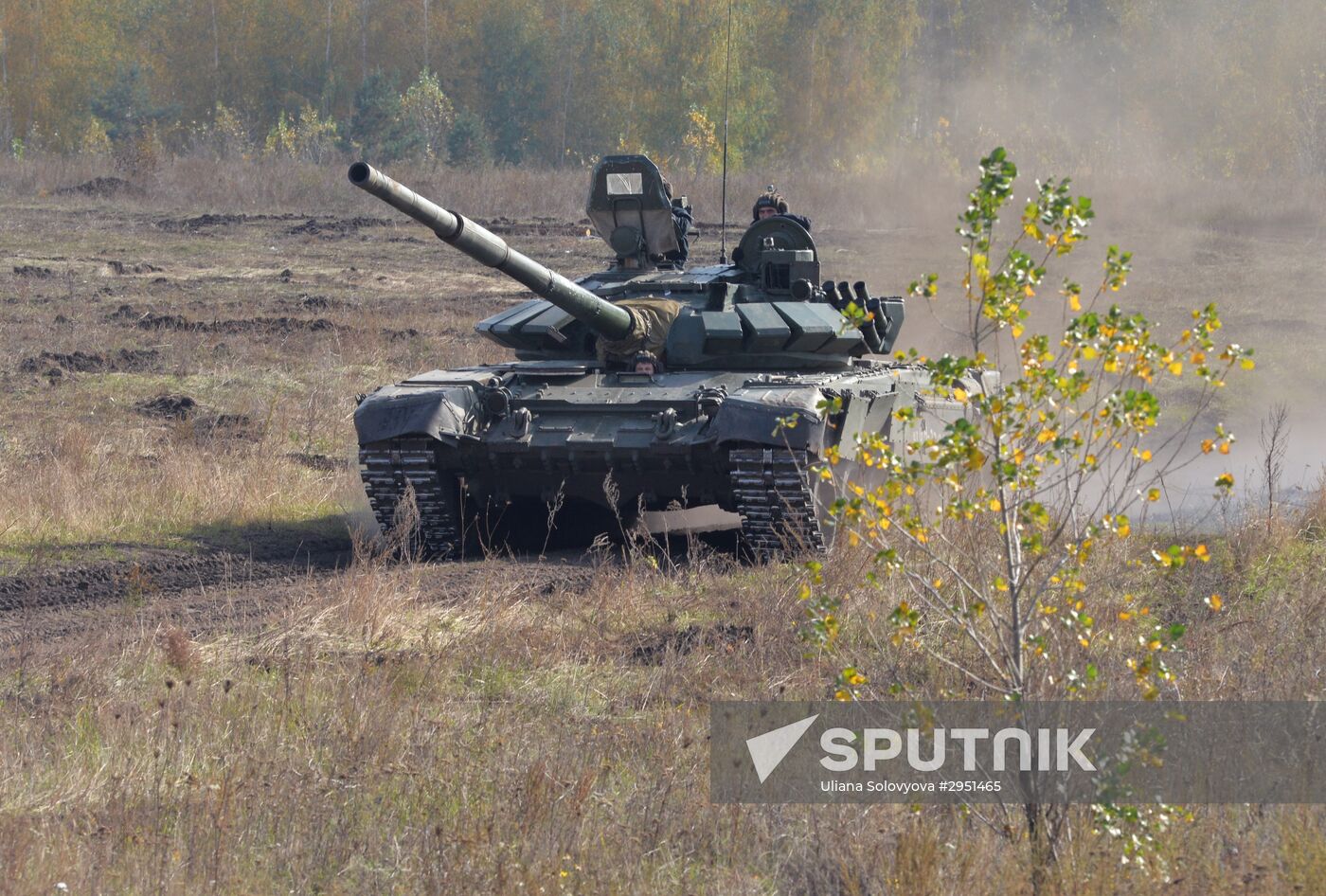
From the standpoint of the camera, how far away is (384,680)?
304 inches

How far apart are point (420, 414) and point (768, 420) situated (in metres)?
2.38

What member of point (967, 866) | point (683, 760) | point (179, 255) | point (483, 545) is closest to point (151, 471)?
point (483, 545)

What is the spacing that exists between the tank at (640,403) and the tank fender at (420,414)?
1 cm

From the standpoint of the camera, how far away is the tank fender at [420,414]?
38.0ft

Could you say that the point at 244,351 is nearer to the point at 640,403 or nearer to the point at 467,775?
the point at 640,403

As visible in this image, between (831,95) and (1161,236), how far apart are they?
20.1 meters

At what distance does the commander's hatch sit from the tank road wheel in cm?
308

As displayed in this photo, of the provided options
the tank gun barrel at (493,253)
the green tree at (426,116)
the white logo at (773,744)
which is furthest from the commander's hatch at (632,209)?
the green tree at (426,116)

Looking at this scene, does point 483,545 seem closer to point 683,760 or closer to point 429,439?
point 429,439

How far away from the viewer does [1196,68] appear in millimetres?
44562

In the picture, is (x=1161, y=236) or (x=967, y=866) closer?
(x=967, y=866)

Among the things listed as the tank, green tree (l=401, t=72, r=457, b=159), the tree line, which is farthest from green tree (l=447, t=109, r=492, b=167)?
the tank

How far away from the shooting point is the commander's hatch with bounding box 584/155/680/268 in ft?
46.6

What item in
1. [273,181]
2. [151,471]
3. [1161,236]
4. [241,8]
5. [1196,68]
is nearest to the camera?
[151,471]
